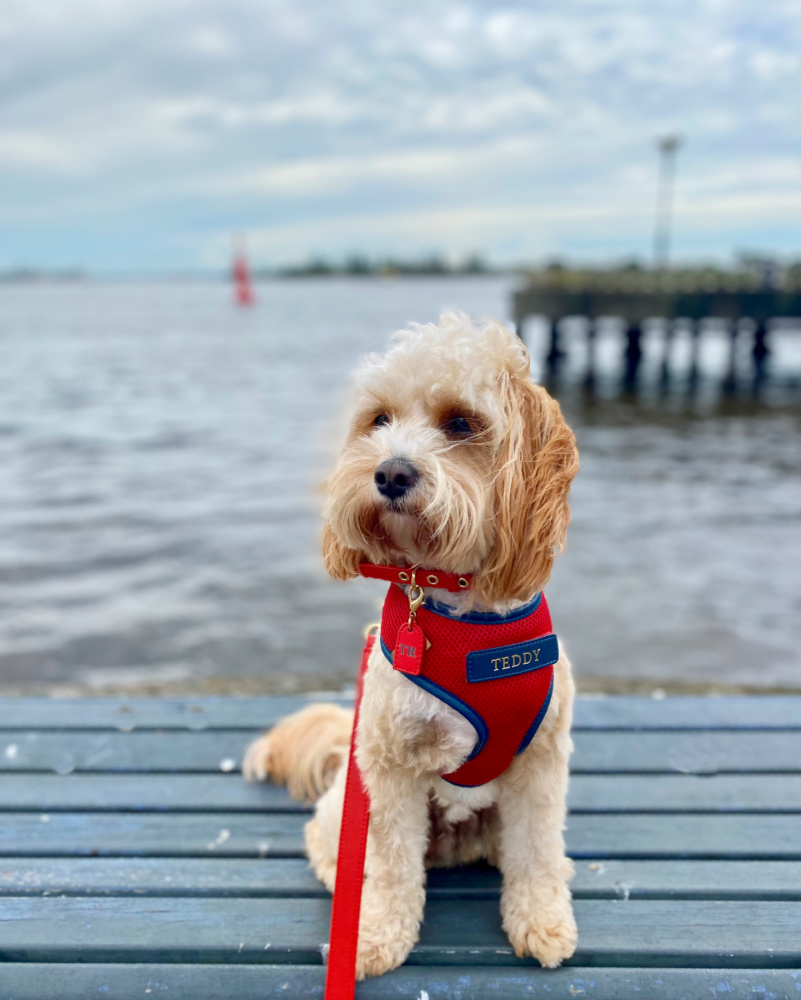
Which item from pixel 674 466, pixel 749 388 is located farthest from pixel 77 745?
pixel 749 388

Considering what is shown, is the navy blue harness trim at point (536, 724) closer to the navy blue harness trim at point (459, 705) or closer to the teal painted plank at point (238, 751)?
the navy blue harness trim at point (459, 705)

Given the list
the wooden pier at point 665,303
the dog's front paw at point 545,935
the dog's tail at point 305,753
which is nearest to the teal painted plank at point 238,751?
the dog's tail at point 305,753

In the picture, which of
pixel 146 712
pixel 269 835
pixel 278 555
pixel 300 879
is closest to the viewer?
pixel 300 879

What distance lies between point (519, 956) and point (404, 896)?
35 cm

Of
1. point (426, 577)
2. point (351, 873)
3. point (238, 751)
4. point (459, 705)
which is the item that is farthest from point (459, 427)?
point (238, 751)

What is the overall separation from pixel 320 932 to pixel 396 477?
1373 millimetres

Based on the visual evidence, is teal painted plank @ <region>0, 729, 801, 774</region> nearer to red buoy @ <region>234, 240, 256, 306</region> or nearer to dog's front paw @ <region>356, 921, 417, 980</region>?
dog's front paw @ <region>356, 921, 417, 980</region>

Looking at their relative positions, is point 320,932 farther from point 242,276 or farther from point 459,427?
point 242,276

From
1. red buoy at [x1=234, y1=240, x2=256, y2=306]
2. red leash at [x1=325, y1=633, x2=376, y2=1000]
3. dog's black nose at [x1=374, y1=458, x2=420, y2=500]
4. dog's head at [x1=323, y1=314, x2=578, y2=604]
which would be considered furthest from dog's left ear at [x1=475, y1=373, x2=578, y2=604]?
red buoy at [x1=234, y1=240, x2=256, y2=306]

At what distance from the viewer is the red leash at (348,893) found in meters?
2.12

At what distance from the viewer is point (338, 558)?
7.48 feet

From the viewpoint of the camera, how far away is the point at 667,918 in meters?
2.40

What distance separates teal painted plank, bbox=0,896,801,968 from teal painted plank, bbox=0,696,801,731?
1.04m

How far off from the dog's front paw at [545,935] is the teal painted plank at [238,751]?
90 cm
